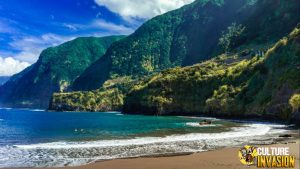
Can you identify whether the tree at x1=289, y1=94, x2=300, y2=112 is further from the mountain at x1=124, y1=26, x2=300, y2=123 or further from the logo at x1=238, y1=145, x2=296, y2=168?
the logo at x1=238, y1=145, x2=296, y2=168

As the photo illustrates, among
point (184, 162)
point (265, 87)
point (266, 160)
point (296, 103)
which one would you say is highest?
point (265, 87)

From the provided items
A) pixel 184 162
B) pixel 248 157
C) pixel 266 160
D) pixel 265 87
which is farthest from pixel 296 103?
pixel 266 160

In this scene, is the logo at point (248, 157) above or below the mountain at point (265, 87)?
below

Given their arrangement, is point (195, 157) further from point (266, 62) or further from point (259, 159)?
point (266, 62)

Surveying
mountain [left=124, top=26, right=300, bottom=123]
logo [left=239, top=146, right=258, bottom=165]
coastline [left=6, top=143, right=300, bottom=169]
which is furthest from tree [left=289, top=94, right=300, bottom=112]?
logo [left=239, top=146, right=258, bottom=165]

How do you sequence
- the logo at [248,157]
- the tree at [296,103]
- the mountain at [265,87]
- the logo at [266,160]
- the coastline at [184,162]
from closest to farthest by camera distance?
1. the logo at [266,160]
2. the logo at [248,157]
3. the coastline at [184,162]
4. the tree at [296,103]
5. the mountain at [265,87]

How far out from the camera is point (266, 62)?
142375 millimetres

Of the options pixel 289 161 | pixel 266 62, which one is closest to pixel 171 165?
pixel 289 161

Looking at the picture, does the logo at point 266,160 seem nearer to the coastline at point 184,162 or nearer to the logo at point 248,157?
the logo at point 248,157

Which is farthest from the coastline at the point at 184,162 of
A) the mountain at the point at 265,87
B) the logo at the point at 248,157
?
the mountain at the point at 265,87

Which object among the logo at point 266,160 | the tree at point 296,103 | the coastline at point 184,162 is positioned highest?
the tree at point 296,103

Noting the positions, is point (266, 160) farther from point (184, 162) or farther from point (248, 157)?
point (184, 162)

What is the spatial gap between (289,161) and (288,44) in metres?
104

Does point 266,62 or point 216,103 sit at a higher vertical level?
point 266,62
